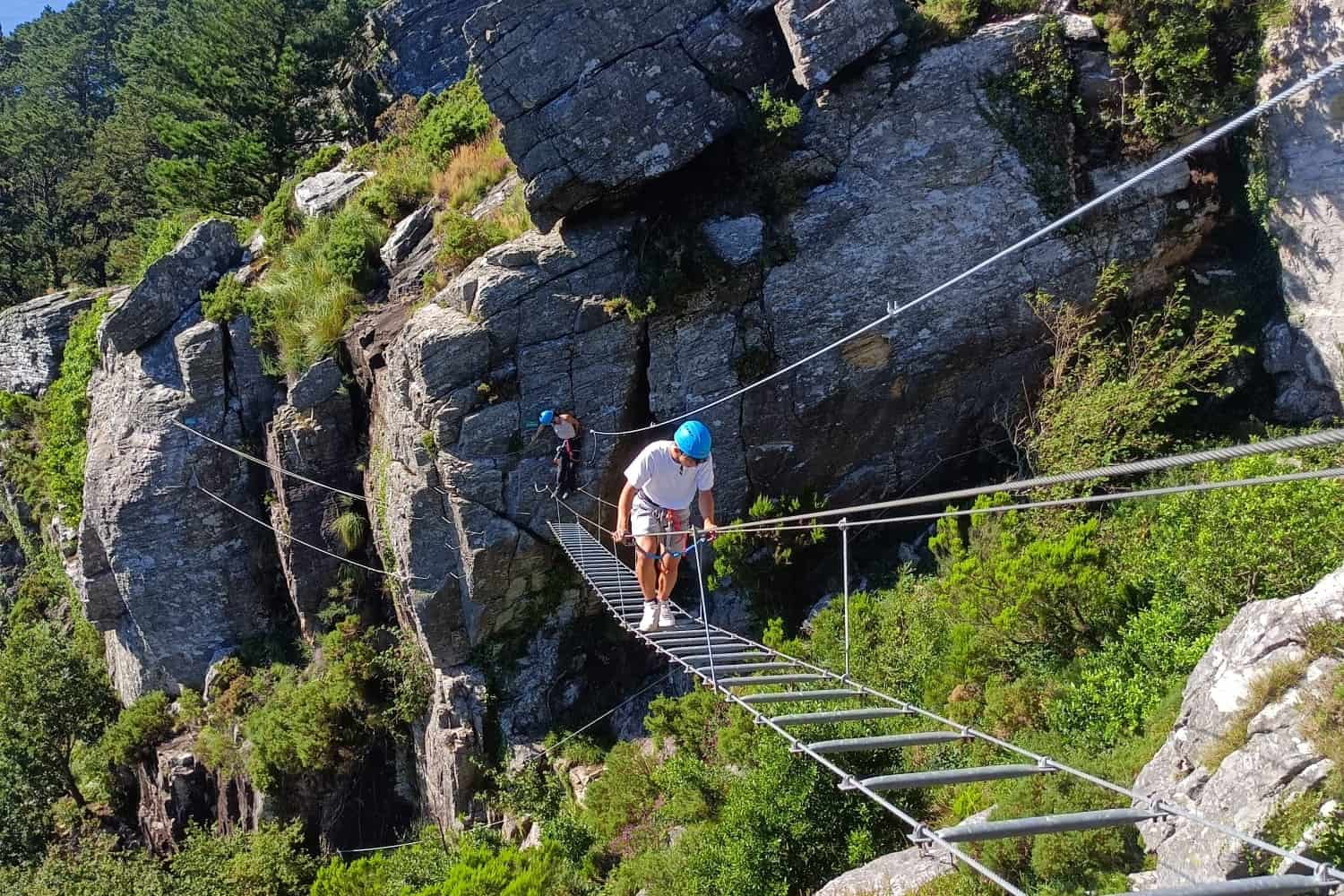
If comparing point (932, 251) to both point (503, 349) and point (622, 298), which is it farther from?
point (503, 349)

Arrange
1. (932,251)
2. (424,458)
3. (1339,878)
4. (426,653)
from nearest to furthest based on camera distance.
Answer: (1339,878), (932,251), (424,458), (426,653)

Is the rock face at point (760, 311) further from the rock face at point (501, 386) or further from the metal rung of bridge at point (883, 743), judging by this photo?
the metal rung of bridge at point (883, 743)

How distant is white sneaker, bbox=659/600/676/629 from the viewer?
7699 mm

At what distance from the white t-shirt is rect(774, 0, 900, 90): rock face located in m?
6.90

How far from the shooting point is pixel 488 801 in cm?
1218

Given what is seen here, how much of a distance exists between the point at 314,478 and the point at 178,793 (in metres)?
6.64

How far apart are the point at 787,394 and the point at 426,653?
6853 millimetres

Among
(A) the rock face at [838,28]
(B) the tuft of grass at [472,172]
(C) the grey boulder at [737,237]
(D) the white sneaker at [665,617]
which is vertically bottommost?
(D) the white sneaker at [665,617]

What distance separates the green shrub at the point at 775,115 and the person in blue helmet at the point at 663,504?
5768mm

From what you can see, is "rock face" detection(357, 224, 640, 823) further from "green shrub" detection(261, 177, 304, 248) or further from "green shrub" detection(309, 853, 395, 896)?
"green shrub" detection(261, 177, 304, 248)

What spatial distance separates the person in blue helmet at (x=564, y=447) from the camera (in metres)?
11.1

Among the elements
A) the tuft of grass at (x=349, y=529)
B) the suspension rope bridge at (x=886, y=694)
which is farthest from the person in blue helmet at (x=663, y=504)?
the tuft of grass at (x=349, y=529)

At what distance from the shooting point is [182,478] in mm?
14609

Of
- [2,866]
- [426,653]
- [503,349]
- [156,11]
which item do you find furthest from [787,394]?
[156,11]
